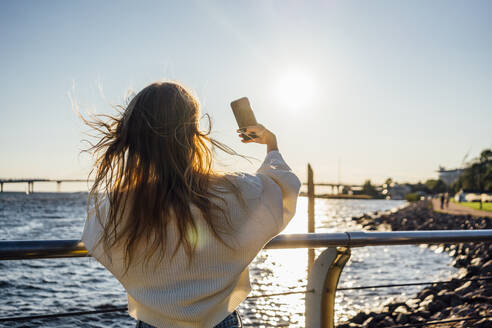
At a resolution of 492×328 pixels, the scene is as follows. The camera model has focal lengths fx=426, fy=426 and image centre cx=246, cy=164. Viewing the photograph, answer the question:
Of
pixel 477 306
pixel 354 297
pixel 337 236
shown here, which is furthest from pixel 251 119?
pixel 354 297

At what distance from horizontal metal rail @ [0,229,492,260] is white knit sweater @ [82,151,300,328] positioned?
25 centimetres

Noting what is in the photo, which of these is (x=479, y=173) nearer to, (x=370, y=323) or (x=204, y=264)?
(x=370, y=323)

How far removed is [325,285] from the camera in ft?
7.16

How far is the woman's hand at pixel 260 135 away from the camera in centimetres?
168

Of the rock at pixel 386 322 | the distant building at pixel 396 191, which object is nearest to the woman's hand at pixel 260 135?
the rock at pixel 386 322

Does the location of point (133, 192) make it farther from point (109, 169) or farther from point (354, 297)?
point (354, 297)

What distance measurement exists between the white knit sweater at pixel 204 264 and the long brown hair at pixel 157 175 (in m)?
0.03

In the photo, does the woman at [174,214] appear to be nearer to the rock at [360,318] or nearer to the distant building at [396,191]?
the rock at [360,318]

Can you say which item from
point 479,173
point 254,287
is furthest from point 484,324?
point 479,173

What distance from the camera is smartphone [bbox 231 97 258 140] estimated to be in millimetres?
1760

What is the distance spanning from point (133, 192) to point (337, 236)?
1084 mm

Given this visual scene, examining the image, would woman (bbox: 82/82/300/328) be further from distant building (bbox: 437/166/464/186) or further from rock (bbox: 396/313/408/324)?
distant building (bbox: 437/166/464/186)

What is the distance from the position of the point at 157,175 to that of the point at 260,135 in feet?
1.67

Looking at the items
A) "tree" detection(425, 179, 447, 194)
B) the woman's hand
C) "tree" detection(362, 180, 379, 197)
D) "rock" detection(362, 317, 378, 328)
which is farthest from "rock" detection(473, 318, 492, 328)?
"tree" detection(362, 180, 379, 197)
